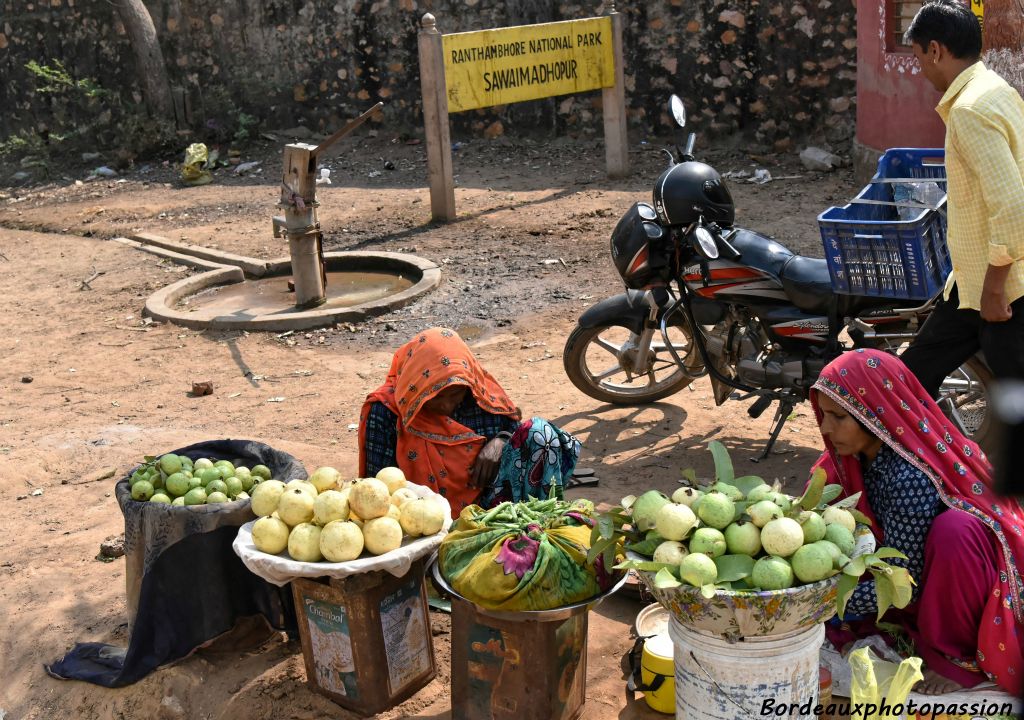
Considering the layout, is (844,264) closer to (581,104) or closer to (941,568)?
(941,568)

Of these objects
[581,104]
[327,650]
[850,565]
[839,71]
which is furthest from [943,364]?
[581,104]

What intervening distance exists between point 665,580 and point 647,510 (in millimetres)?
299

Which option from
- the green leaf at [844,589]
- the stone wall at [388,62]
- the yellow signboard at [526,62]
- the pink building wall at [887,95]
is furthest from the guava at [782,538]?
the stone wall at [388,62]

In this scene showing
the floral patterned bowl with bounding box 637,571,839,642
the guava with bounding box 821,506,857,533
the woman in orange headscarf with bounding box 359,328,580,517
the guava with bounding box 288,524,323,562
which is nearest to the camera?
the floral patterned bowl with bounding box 637,571,839,642

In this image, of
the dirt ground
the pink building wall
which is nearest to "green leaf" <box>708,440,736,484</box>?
the dirt ground

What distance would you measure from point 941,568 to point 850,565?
Answer: 45cm

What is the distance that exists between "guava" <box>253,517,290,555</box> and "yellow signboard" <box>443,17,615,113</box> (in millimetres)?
7309

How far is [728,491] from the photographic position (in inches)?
122

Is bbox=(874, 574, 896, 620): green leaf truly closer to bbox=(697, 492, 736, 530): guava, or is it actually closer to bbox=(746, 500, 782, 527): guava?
bbox=(746, 500, 782, 527): guava

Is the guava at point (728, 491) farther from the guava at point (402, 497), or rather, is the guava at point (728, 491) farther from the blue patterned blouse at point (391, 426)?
the blue patterned blouse at point (391, 426)

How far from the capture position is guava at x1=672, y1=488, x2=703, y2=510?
3096 millimetres

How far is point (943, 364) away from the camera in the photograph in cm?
414

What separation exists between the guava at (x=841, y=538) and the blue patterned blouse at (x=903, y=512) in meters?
0.37

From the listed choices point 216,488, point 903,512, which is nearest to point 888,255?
point 903,512
